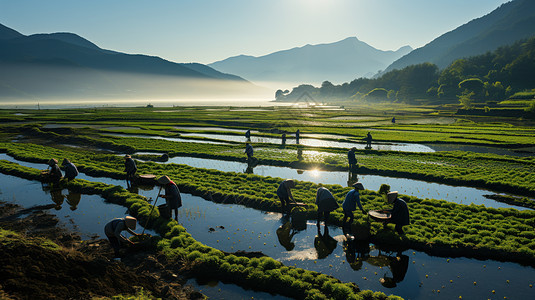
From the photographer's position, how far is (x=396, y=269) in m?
12.4

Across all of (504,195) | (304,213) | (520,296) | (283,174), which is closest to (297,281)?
(304,213)

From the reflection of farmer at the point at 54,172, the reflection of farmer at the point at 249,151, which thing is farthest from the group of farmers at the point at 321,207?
the reflection of farmer at the point at 249,151

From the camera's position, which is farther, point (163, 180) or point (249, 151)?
point (249, 151)

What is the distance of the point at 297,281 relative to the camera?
11016 mm

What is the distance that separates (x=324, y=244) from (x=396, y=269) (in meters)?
3.43

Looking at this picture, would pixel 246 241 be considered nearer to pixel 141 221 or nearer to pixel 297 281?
pixel 297 281

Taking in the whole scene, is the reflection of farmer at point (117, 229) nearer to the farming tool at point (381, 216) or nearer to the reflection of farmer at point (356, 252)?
the reflection of farmer at point (356, 252)

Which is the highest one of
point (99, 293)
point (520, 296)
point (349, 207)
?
point (349, 207)

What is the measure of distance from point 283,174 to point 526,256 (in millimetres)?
18588

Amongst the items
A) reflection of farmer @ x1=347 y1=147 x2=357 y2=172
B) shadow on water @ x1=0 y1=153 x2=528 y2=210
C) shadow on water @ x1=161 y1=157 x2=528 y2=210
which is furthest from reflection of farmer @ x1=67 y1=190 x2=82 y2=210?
reflection of farmer @ x1=347 y1=147 x2=357 y2=172

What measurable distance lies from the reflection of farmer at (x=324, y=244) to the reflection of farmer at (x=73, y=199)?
15971 mm

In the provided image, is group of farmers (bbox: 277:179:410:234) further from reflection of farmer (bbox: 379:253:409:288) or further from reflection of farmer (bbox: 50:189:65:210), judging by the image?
reflection of farmer (bbox: 50:189:65:210)

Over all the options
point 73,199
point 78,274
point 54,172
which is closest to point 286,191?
point 78,274

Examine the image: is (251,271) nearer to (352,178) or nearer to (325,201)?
(325,201)
